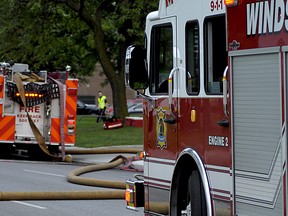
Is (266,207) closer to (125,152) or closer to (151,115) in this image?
(151,115)

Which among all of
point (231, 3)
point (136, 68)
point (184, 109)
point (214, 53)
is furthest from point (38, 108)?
point (231, 3)

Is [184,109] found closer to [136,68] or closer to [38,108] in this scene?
[136,68]

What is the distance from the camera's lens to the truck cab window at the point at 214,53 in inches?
303

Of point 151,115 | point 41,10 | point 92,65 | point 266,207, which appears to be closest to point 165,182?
point 151,115

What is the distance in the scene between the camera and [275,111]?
21.1 ft

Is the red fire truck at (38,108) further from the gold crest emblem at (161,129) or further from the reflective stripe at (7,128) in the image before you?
the gold crest emblem at (161,129)

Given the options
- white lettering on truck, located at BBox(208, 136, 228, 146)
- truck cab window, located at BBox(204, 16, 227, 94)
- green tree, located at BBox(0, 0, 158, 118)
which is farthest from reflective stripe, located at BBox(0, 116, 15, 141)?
white lettering on truck, located at BBox(208, 136, 228, 146)

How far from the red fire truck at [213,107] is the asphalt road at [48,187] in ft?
11.7

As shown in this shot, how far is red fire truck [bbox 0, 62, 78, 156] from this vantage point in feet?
72.8

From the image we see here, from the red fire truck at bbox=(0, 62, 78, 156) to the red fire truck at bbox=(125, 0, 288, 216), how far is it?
1282 cm

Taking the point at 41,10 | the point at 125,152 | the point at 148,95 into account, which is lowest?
the point at 125,152

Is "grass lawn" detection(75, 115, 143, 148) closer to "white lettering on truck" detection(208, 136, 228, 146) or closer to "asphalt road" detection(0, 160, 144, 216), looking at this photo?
"asphalt road" detection(0, 160, 144, 216)

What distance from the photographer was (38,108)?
22.4 m

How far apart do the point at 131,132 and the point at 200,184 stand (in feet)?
80.6
